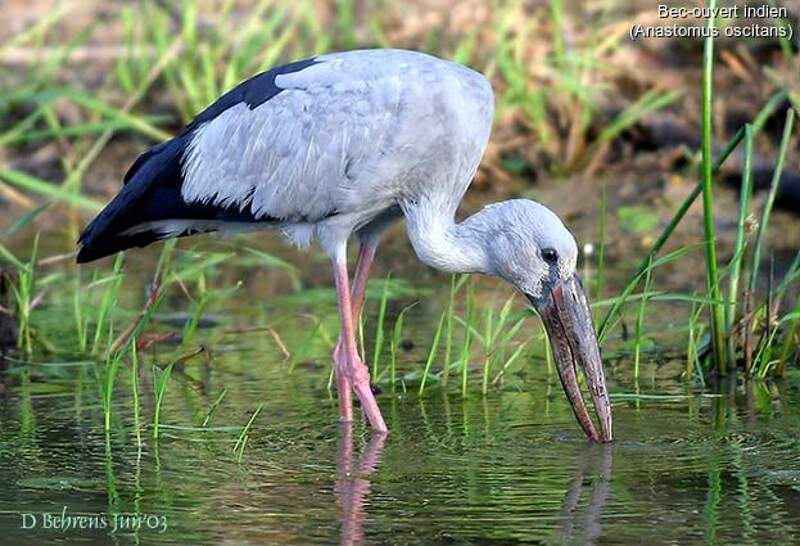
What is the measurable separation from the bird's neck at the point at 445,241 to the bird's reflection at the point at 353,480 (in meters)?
0.73

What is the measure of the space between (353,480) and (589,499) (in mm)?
767

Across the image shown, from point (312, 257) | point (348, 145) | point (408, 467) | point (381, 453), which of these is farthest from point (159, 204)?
point (312, 257)

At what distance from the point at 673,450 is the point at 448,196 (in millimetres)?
1429

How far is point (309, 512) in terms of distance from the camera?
202 inches

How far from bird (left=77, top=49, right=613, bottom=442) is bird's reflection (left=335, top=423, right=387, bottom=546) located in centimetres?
23

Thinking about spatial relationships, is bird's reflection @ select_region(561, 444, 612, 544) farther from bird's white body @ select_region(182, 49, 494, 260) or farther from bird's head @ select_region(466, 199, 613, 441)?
bird's white body @ select_region(182, 49, 494, 260)

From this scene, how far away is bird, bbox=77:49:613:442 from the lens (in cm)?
635

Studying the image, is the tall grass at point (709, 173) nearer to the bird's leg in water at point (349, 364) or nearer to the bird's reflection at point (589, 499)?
the bird's reflection at point (589, 499)

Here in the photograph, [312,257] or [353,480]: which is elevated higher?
[312,257]

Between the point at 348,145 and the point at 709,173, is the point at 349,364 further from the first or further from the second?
the point at 709,173

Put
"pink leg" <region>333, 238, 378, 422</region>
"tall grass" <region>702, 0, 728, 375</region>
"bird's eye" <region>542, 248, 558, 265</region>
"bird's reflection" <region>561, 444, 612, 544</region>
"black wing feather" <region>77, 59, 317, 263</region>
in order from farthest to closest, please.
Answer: "black wing feather" <region>77, 59, 317, 263</region>
"pink leg" <region>333, 238, 378, 422</region>
"bird's eye" <region>542, 248, 558, 265</region>
"tall grass" <region>702, 0, 728, 375</region>
"bird's reflection" <region>561, 444, 612, 544</region>

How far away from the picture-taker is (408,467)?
5668 millimetres

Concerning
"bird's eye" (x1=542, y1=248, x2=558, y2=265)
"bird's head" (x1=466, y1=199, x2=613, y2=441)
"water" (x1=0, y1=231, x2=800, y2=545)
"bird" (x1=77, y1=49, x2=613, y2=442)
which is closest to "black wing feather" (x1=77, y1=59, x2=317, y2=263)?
"bird" (x1=77, y1=49, x2=613, y2=442)

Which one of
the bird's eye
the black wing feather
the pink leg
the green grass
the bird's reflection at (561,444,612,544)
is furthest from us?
the black wing feather
